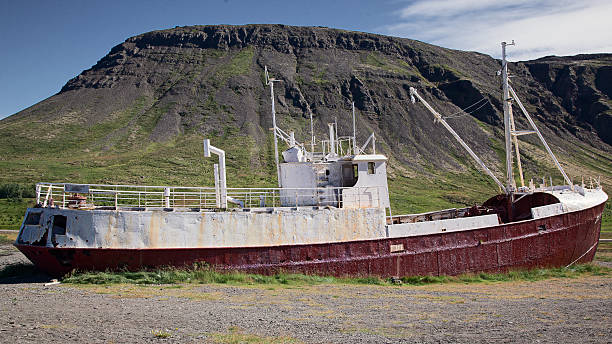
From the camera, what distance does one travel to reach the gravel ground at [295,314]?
28.7 feet

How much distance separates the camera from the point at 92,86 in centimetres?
9144

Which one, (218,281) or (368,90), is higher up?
(368,90)

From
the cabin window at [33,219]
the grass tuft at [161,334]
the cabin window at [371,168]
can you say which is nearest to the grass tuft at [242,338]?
the grass tuft at [161,334]

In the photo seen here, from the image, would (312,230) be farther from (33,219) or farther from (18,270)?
(18,270)

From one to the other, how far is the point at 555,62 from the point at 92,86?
111959mm

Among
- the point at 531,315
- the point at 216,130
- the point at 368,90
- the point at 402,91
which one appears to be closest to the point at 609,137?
the point at 402,91

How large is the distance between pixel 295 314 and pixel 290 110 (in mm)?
74782

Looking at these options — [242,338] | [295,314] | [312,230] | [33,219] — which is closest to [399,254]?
[312,230]

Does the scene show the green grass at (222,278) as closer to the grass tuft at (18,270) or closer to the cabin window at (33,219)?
the cabin window at (33,219)

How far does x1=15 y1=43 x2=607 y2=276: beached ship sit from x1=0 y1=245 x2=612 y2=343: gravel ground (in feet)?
4.47

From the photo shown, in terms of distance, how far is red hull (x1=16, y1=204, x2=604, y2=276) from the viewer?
575 inches

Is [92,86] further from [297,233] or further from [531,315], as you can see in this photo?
[531,315]

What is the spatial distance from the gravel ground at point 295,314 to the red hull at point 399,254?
124 centimetres

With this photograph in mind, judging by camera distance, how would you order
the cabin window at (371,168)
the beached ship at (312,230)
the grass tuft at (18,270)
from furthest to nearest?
the cabin window at (371,168)
the grass tuft at (18,270)
the beached ship at (312,230)
